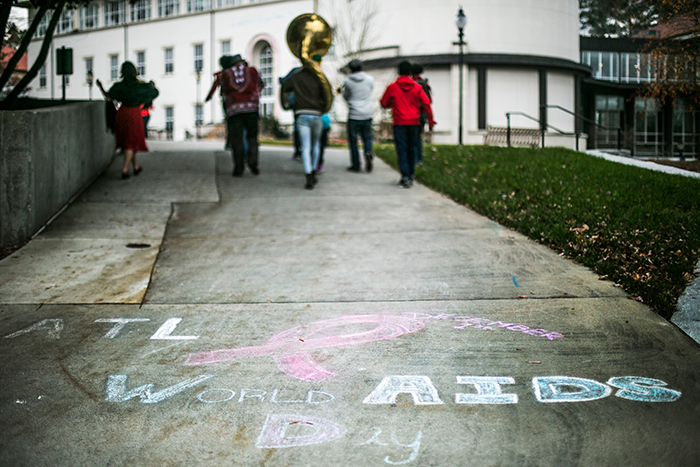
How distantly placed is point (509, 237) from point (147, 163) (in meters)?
7.87

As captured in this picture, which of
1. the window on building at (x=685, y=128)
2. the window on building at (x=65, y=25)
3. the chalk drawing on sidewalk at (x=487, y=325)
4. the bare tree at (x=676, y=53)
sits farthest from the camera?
the window on building at (x=65, y=25)

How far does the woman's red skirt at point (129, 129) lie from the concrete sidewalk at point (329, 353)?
3256 mm

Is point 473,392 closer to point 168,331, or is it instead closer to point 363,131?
point 168,331

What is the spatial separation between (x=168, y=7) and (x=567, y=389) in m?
49.4

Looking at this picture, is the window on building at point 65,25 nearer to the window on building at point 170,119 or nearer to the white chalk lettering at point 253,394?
the window on building at point 170,119

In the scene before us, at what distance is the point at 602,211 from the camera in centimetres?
715

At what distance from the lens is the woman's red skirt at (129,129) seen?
10.5 m

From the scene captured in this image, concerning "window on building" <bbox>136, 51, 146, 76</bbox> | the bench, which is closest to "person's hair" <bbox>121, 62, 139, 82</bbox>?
the bench

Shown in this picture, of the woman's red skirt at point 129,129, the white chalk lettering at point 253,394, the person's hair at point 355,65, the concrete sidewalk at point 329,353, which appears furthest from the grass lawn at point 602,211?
the woman's red skirt at point 129,129

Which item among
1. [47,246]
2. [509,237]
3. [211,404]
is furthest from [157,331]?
[509,237]

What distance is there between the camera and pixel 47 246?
672 cm

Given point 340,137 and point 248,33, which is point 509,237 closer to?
point 340,137

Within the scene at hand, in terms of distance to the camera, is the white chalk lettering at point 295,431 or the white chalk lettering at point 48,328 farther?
the white chalk lettering at point 48,328

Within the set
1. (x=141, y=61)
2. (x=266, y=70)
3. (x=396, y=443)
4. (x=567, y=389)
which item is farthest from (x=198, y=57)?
(x=396, y=443)
